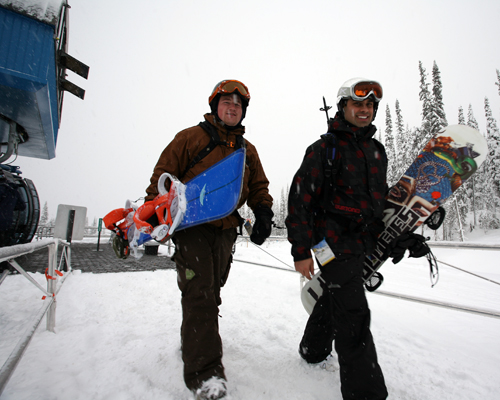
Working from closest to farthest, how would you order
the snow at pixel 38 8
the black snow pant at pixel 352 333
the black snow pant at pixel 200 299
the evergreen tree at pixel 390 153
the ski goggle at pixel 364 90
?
the black snow pant at pixel 352 333 < the black snow pant at pixel 200 299 < the ski goggle at pixel 364 90 < the snow at pixel 38 8 < the evergreen tree at pixel 390 153

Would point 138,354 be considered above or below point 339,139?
below

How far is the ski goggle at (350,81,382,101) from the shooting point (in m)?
2.25

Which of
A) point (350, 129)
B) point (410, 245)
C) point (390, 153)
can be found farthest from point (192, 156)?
point (390, 153)

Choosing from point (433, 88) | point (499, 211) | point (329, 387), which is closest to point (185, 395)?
point (329, 387)

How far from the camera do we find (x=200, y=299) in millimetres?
1887

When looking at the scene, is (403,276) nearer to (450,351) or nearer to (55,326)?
(450,351)

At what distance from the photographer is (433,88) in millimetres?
21000

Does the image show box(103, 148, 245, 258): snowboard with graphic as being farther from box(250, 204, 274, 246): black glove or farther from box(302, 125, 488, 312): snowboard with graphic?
box(302, 125, 488, 312): snowboard with graphic

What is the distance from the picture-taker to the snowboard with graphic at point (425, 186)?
2.16 m

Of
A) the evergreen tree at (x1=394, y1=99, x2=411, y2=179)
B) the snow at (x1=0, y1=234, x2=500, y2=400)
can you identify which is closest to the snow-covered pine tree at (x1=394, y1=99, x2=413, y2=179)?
the evergreen tree at (x1=394, y1=99, x2=411, y2=179)

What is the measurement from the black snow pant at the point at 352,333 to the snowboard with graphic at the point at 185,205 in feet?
3.17

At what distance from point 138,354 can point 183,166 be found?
5.89 ft

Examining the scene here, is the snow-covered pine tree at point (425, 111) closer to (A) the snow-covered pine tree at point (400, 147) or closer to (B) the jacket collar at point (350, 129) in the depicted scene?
(A) the snow-covered pine tree at point (400, 147)

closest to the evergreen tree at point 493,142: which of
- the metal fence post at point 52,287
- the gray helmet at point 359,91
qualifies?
the gray helmet at point 359,91
